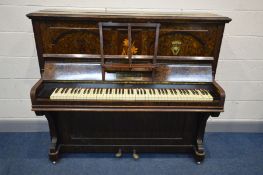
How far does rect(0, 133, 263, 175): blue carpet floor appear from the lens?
2.20 metres

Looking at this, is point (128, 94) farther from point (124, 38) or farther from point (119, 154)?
point (119, 154)

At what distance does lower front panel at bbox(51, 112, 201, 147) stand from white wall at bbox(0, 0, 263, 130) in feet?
2.19

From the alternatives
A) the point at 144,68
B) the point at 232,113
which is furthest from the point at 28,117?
the point at 232,113

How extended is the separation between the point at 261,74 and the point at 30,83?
2.61 m

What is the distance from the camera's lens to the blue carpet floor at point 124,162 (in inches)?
86.7

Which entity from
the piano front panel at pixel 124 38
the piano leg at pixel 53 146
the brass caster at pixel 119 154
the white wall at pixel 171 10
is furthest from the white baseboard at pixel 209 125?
the piano front panel at pixel 124 38

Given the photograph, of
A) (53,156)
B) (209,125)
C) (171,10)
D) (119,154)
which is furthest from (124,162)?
(171,10)

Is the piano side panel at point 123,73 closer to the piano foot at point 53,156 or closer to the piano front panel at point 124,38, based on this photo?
the piano front panel at point 124,38

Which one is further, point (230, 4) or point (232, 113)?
point (232, 113)

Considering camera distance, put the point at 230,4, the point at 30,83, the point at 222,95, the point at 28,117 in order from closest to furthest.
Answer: the point at 222,95
the point at 230,4
the point at 30,83
the point at 28,117

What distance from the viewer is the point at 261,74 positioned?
2602 mm

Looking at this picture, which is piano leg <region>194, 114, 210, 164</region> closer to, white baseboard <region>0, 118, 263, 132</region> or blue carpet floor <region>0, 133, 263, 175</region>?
blue carpet floor <region>0, 133, 263, 175</region>

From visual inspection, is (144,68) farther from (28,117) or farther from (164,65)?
(28,117)

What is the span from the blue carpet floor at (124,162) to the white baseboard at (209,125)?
15cm
